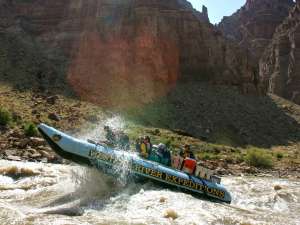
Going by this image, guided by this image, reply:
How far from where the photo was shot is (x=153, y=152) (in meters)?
18.0

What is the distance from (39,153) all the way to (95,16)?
28.2 meters

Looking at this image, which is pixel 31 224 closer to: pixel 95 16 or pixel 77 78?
pixel 77 78

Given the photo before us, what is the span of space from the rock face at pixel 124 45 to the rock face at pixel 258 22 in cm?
5090

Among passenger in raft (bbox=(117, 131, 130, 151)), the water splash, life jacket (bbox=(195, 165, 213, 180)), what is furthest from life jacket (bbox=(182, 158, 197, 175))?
the water splash

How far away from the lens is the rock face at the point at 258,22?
108181mm

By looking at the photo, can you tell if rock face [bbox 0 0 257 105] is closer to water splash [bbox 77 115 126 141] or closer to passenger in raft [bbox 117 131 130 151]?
water splash [bbox 77 115 126 141]

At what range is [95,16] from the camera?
48281mm

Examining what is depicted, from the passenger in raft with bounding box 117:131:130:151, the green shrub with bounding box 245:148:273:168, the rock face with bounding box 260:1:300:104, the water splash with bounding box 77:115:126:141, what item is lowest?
the green shrub with bounding box 245:148:273:168

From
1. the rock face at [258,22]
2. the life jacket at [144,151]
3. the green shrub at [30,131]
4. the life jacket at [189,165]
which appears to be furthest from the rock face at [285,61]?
the life jacket at [144,151]

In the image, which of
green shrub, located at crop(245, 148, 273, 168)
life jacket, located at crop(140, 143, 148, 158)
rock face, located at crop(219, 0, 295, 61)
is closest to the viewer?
life jacket, located at crop(140, 143, 148, 158)

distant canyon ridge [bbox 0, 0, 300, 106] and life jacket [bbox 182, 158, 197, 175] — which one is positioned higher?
distant canyon ridge [bbox 0, 0, 300, 106]

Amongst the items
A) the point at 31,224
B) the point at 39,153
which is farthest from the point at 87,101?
the point at 31,224

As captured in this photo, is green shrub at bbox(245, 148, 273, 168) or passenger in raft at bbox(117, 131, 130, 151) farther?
green shrub at bbox(245, 148, 273, 168)

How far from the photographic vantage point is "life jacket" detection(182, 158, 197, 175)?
702 inches
